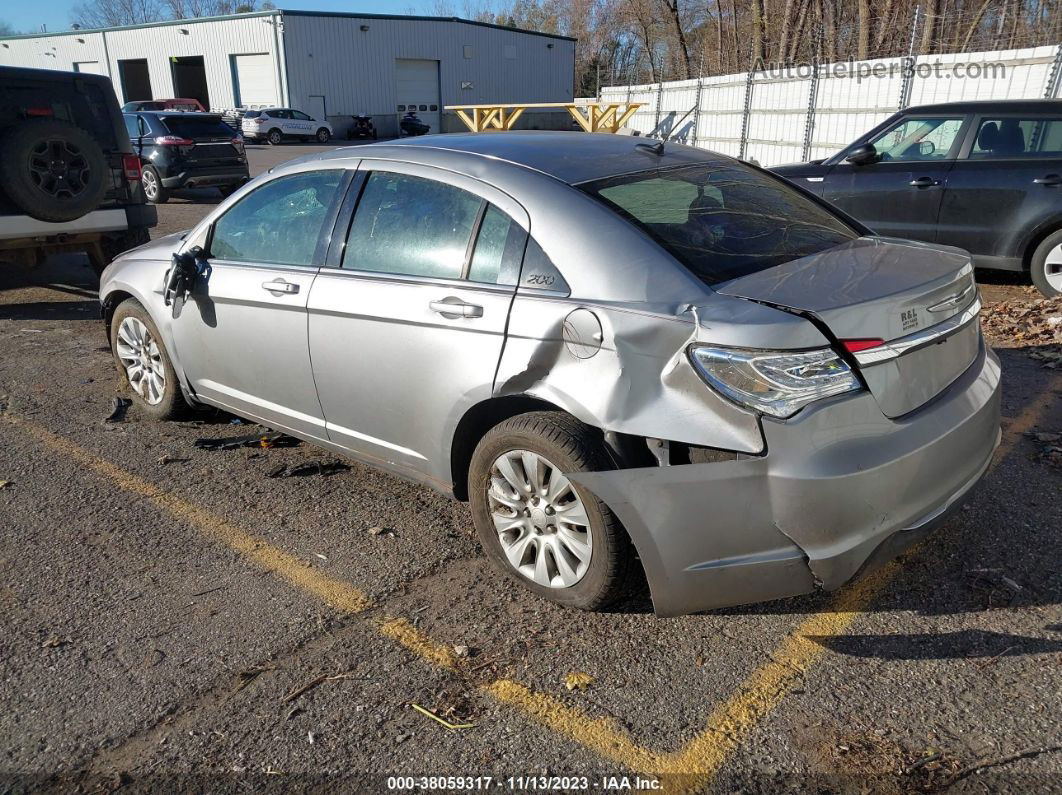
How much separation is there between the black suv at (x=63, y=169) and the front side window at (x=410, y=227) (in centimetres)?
458

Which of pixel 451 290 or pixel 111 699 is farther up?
pixel 451 290

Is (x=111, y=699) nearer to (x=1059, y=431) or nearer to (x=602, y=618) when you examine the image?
(x=602, y=618)

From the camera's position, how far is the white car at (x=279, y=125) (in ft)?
130

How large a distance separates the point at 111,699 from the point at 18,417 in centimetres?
324

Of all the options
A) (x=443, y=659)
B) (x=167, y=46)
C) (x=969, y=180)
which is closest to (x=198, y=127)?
(x=969, y=180)

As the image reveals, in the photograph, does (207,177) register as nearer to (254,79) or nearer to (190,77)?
(254,79)

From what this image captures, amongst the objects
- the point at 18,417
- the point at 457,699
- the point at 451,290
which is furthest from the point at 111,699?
the point at 18,417

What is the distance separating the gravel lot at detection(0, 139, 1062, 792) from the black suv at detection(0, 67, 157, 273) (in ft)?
12.6

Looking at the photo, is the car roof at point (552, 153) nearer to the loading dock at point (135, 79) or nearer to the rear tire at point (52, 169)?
the rear tire at point (52, 169)

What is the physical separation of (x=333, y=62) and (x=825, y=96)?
36.3 meters

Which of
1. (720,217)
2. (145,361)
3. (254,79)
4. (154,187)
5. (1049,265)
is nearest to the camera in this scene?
(720,217)

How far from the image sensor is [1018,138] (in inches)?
305

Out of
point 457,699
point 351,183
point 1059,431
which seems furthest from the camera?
point 1059,431

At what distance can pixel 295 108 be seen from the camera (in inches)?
1753
